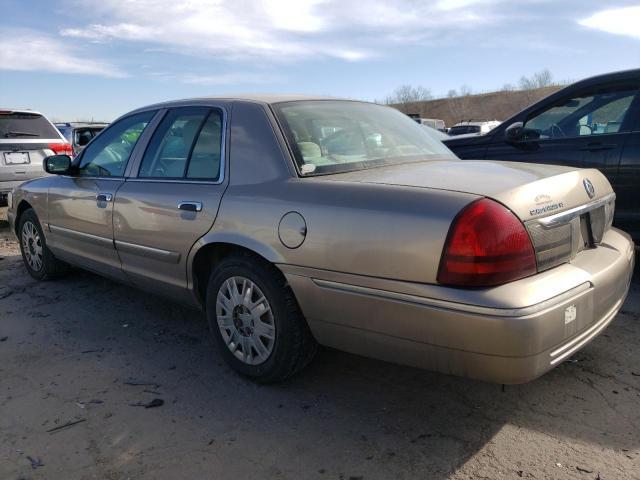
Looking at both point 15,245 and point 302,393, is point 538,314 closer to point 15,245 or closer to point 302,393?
point 302,393

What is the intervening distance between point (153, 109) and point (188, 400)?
2.08 metres

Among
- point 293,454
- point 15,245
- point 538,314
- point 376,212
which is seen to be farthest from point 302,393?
point 15,245

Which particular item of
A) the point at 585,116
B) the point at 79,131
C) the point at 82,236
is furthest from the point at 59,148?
the point at 585,116

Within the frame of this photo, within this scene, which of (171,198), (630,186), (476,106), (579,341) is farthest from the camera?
(476,106)

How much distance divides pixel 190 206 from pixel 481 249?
5.79ft

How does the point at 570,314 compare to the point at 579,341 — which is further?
the point at 579,341

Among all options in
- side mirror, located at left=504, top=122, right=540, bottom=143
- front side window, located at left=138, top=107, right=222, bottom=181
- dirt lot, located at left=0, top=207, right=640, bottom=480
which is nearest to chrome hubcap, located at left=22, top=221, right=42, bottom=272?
dirt lot, located at left=0, top=207, right=640, bottom=480

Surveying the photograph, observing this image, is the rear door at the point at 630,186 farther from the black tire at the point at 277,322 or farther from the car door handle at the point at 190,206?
the car door handle at the point at 190,206

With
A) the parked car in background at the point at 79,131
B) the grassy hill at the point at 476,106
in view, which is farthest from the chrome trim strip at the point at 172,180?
the grassy hill at the point at 476,106

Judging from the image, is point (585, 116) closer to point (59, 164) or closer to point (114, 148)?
point (114, 148)

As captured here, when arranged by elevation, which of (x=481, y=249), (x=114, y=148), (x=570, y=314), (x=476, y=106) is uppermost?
(x=476, y=106)

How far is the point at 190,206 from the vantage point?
3334mm

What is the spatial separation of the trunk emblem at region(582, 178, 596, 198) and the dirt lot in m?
1.02

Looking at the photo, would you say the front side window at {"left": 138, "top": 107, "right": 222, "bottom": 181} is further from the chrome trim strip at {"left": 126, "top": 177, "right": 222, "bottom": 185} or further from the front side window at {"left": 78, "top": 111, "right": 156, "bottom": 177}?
the front side window at {"left": 78, "top": 111, "right": 156, "bottom": 177}
